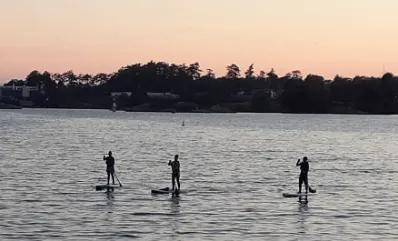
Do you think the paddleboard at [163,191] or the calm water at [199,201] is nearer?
the calm water at [199,201]

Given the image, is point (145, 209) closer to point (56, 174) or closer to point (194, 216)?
point (194, 216)

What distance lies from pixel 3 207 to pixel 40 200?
2836mm

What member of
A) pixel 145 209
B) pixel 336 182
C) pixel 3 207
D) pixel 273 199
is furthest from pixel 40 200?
pixel 336 182

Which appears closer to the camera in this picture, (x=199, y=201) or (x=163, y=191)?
(x=199, y=201)

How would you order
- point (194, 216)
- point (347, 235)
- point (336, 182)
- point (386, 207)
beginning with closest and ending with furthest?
point (347, 235)
point (194, 216)
point (386, 207)
point (336, 182)

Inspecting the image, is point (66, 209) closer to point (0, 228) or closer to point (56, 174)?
point (0, 228)

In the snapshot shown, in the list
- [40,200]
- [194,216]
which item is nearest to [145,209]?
[194,216]

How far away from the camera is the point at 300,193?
1583 inches

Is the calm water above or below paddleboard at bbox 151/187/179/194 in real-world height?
below

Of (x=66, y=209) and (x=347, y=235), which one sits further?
(x=66, y=209)

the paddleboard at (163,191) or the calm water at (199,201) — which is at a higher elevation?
the paddleboard at (163,191)

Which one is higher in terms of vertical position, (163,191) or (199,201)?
(163,191)

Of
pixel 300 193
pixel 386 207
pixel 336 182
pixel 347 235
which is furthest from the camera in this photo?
pixel 336 182

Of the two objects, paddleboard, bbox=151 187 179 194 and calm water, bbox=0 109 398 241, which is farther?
paddleboard, bbox=151 187 179 194
